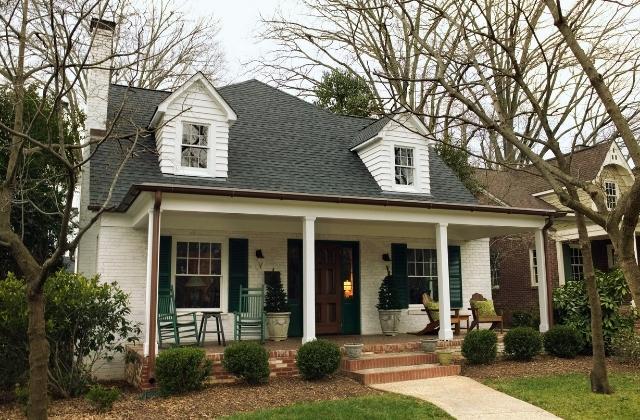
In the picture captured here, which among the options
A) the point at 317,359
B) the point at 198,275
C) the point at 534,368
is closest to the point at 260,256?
the point at 198,275

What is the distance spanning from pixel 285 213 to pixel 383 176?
156 inches

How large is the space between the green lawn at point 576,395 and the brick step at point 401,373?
811 mm

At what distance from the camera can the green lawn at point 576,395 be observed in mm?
7262

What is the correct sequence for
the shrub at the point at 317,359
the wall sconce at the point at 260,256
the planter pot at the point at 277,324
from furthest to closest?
the wall sconce at the point at 260,256 → the planter pot at the point at 277,324 → the shrub at the point at 317,359

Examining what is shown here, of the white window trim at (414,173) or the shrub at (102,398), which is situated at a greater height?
the white window trim at (414,173)

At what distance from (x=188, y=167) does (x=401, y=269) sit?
5.47 m

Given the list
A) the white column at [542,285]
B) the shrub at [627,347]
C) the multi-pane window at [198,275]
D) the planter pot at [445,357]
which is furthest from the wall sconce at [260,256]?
the shrub at [627,347]

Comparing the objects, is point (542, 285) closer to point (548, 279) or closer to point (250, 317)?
point (548, 279)

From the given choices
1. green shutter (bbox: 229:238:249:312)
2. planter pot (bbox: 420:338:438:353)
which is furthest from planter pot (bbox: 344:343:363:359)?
green shutter (bbox: 229:238:249:312)

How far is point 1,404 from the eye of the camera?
8.27m

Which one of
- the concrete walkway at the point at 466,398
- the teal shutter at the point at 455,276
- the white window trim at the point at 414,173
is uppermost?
the white window trim at the point at 414,173

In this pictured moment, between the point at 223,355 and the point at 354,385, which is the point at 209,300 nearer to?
the point at 223,355

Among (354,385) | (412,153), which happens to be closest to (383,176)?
(412,153)

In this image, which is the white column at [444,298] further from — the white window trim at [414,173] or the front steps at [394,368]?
the white window trim at [414,173]
